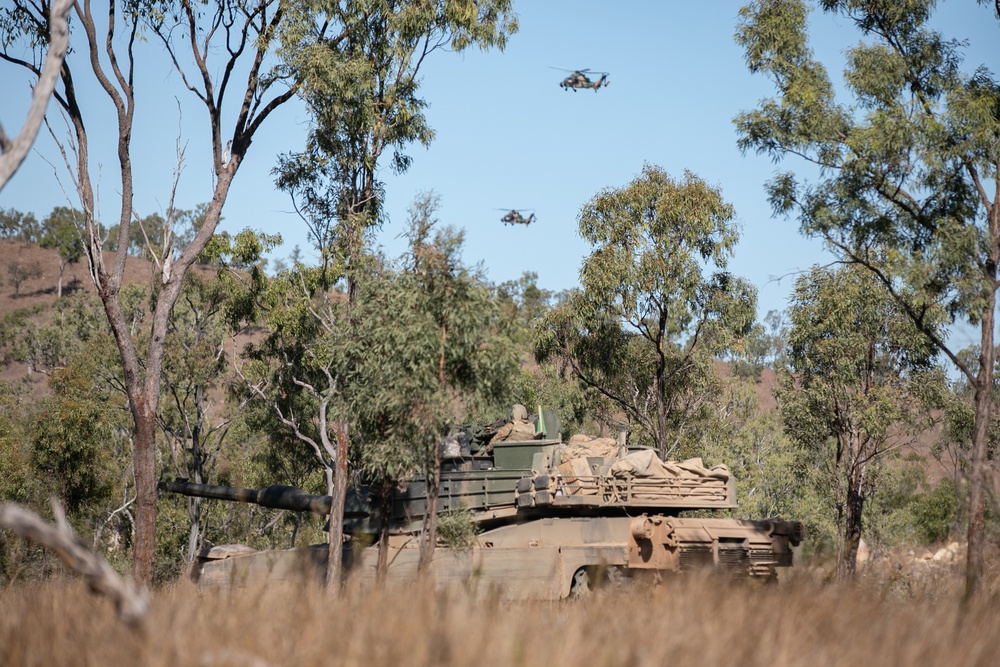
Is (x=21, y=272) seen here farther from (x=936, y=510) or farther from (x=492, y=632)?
(x=492, y=632)

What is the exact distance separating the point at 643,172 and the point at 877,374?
1013 cm

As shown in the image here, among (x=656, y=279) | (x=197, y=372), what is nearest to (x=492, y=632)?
(x=656, y=279)

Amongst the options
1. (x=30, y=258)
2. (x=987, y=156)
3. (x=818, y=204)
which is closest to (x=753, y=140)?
(x=818, y=204)

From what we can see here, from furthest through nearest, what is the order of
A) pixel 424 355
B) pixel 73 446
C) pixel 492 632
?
1. pixel 73 446
2. pixel 424 355
3. pixel 492 632

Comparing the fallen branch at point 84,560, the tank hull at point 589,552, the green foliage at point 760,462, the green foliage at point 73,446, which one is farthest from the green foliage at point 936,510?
the fallen branch at point 84,560

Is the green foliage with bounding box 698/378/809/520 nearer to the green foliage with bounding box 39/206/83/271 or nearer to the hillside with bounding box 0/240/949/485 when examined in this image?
the hillside with bounding box 0/240/949/485

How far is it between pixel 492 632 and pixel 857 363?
26.9 metres

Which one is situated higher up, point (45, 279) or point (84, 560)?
point (45, 279)

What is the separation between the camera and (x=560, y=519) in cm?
1508

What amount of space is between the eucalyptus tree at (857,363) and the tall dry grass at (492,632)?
2346 cm

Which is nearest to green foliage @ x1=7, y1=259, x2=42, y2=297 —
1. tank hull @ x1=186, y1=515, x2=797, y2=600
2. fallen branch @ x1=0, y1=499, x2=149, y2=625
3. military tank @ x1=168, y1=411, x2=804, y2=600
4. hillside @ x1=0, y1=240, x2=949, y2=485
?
hillside @ x1=0, y1=240, x2=949, y2=485

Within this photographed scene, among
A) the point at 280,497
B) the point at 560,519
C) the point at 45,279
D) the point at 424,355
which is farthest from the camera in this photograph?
the point at 45,279

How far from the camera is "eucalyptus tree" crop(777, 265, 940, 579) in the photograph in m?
29.0

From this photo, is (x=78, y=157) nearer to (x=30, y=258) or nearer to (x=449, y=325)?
(x=449, y=325)
